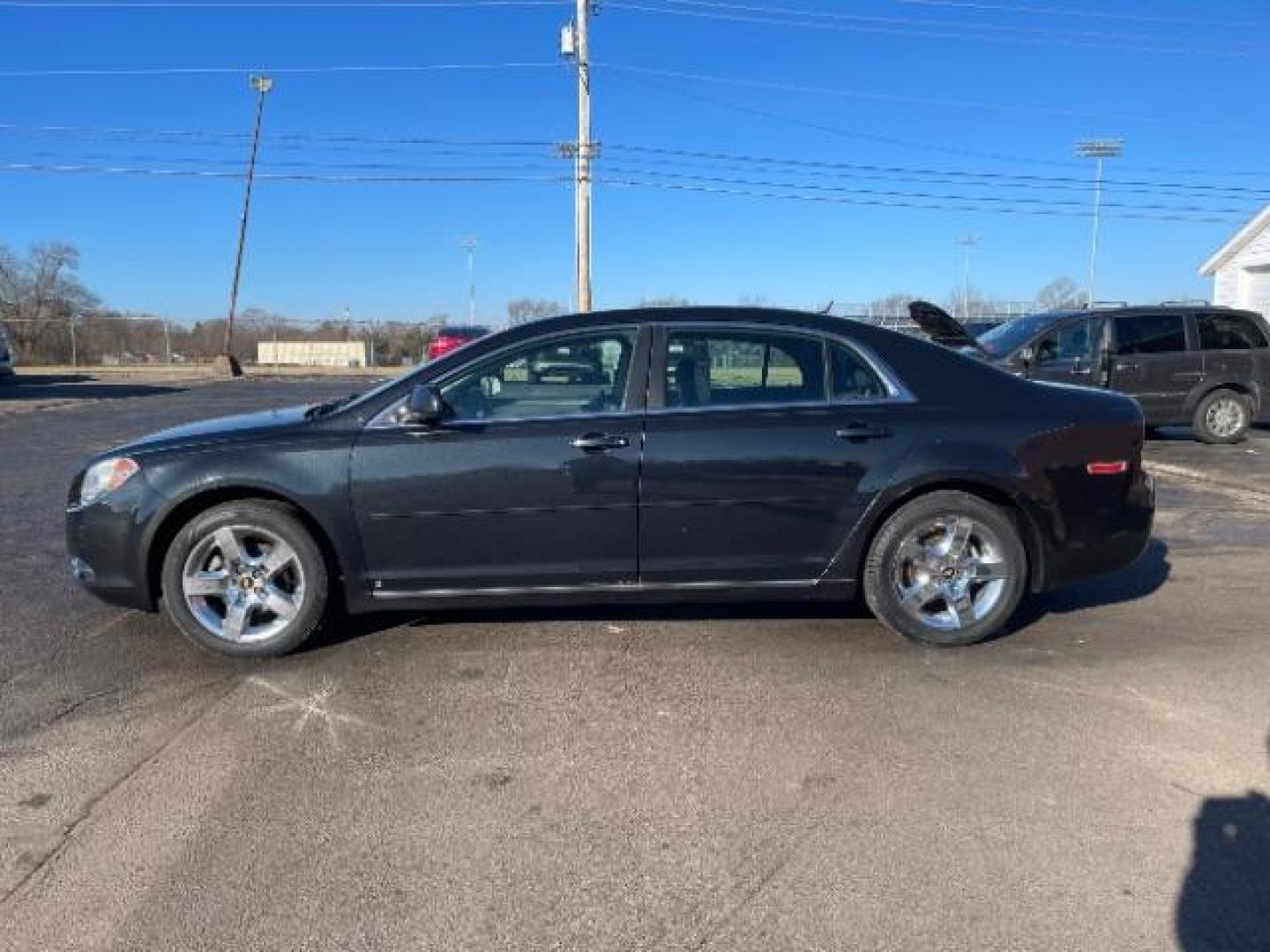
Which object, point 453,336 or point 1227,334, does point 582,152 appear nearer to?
point 453,336

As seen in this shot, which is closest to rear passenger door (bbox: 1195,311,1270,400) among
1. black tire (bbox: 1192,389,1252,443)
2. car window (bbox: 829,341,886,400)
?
black tire (bbox: 1192,389,1252,443)

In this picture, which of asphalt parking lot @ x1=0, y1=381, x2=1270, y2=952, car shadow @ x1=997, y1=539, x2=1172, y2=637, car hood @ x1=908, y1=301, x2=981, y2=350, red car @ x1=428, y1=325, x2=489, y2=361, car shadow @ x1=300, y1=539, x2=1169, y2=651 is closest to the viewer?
asphalt parking lot @ x1=0, y1=381, x2=1270, y2=952

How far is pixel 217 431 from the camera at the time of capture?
4.64 metres

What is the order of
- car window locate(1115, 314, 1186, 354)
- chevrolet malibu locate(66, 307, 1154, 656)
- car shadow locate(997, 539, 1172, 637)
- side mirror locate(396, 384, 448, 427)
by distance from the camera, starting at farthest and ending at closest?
car window locate(1115, 314, 1186, 354) < car shadow locate(997, 539, 1172, 637) < chevrolet malibu locate(66, 307, 1154, 656) < side mirror locate(396, 384, 448, 427)

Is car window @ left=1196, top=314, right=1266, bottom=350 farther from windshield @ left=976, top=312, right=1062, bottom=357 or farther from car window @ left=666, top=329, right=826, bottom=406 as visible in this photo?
car window @ left=666, top=329, right=826, bottom=406

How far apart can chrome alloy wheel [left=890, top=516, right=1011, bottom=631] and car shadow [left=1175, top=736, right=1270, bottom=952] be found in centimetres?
155

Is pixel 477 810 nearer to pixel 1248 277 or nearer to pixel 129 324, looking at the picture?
pixel 1248 277

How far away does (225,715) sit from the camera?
3.92 m

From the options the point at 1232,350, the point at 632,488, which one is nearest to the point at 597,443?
the point at 632,488

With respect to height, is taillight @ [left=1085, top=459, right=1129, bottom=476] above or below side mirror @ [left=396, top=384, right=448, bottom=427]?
below

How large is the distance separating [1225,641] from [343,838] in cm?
419

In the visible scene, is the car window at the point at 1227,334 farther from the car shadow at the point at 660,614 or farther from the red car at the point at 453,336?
the red car at the point at 453,336

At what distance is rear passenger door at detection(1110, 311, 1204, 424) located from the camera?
12.1 m

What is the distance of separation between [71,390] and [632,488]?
25531 mm
